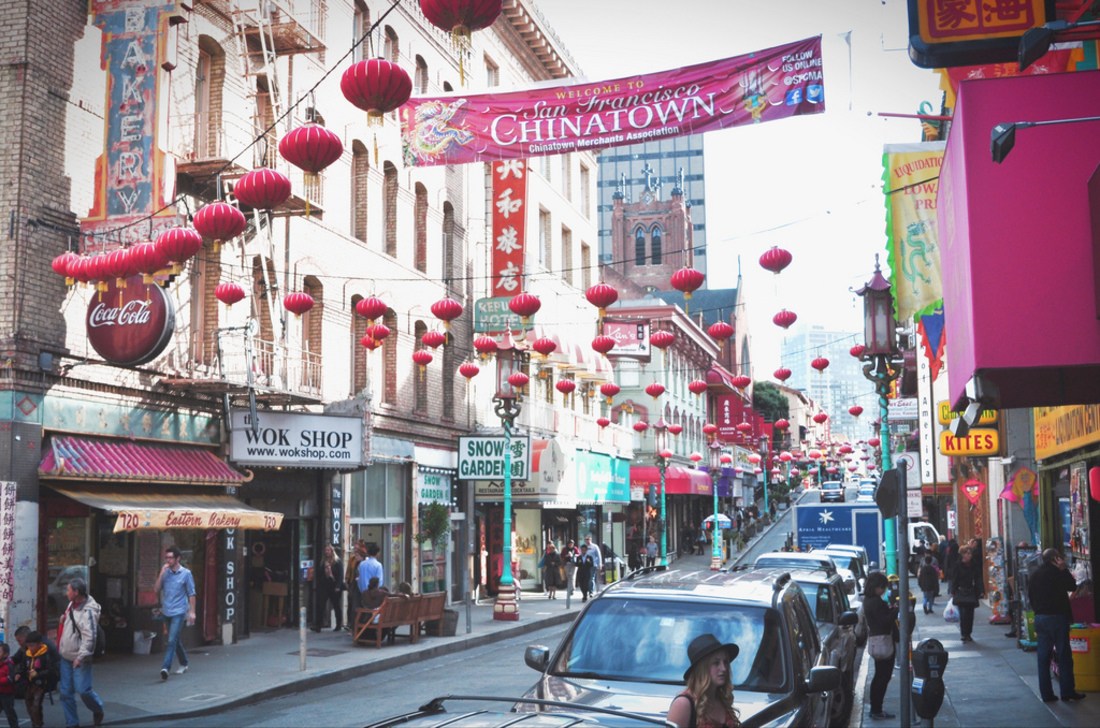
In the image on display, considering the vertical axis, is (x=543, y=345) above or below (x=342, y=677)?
above

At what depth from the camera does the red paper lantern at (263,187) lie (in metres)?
12.6

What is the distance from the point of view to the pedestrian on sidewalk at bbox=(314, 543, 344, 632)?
78.2ft

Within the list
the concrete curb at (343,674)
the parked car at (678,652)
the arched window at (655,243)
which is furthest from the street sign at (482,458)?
the arched window at (655,243)

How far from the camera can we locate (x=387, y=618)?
2128cm

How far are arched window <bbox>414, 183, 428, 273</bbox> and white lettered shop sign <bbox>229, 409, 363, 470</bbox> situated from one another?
8.31 metres

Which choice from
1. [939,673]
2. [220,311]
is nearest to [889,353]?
[939,673]

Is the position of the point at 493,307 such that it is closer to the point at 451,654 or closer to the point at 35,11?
the point at 451,654

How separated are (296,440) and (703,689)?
684 inches

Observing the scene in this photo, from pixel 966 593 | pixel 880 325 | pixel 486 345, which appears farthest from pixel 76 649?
pixel 966 593

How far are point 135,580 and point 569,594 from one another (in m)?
14.4

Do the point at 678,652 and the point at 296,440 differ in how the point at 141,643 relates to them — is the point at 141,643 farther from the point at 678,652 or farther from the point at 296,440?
the point at 678,652

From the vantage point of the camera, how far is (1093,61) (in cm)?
1185

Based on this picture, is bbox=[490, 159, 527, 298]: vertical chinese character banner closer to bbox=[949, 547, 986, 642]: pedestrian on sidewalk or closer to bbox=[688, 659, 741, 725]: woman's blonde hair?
bbox=[949, 547, 986, 642]: pedestrian on sidewalk

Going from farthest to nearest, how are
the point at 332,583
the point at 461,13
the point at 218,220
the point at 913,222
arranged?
the point at 332,583 < the point at 913,222 < the point at 218,220 < the point at 461,13
